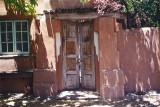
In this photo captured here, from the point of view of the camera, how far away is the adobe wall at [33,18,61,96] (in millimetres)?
11562

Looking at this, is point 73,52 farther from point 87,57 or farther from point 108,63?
point 108,63

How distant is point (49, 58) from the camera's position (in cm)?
1160

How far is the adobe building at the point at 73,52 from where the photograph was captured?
11.2 metres

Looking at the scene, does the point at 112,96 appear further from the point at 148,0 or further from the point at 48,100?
the point at 148,0

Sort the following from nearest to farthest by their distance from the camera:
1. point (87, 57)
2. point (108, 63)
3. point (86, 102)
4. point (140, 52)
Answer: point (86, 102)
point (108, 63)
point (140, 52)
point (87, 57)

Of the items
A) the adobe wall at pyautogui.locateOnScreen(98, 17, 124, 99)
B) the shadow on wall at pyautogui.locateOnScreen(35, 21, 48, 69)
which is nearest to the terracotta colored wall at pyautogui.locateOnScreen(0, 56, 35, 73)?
the shadow on wall at pyautogui.locateOnScreen(35, 21, 48, 69)

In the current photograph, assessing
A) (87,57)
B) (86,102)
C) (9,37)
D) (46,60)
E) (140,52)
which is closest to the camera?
(86,102)

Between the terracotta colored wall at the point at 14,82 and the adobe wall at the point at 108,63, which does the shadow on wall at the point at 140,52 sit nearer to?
the adobe wall at the point at 108,63

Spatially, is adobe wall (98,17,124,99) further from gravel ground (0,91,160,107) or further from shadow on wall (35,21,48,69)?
shadow on wall (35,21,48,69)

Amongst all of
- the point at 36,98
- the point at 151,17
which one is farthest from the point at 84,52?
the point at 151,17

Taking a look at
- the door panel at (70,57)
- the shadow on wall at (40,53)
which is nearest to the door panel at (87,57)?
the door panel at (70,57)

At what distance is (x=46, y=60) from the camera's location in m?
11.6

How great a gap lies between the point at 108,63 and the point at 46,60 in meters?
2.32

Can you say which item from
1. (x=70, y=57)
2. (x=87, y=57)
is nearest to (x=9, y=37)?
(x=70, y=57)
